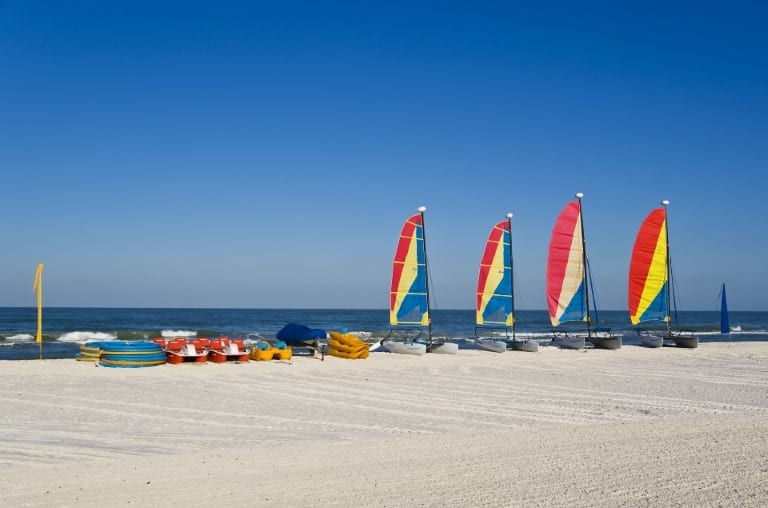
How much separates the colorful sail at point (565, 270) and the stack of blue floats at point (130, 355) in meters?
16.0

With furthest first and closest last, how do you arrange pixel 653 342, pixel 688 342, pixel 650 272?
pixel 650 272 → pixel 653 342 → pixel 688 342

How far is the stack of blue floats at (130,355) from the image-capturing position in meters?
18.4

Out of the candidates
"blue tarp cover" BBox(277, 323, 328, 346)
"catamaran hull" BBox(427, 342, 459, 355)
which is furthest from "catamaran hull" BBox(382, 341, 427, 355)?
"blue tarp cover" BBox(277, 323, 328, 346)

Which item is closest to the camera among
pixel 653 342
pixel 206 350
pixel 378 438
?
pixel 378 438

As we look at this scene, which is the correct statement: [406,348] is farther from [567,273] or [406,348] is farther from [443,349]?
[567,273]

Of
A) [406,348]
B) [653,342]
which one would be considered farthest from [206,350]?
[653,342]

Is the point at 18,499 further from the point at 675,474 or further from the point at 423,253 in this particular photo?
the point at 423,253

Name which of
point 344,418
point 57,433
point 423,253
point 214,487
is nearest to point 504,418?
point 344,418

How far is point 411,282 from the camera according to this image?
24922mm

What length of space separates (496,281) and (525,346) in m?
2.85

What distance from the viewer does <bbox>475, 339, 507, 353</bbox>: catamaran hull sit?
86.1 feet

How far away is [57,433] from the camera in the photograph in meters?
9.56

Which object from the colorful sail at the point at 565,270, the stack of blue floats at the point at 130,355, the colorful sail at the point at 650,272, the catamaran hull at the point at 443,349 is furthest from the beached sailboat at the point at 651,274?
the stack of blue floats at the point at 130,355

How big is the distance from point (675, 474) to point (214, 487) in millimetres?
4591
